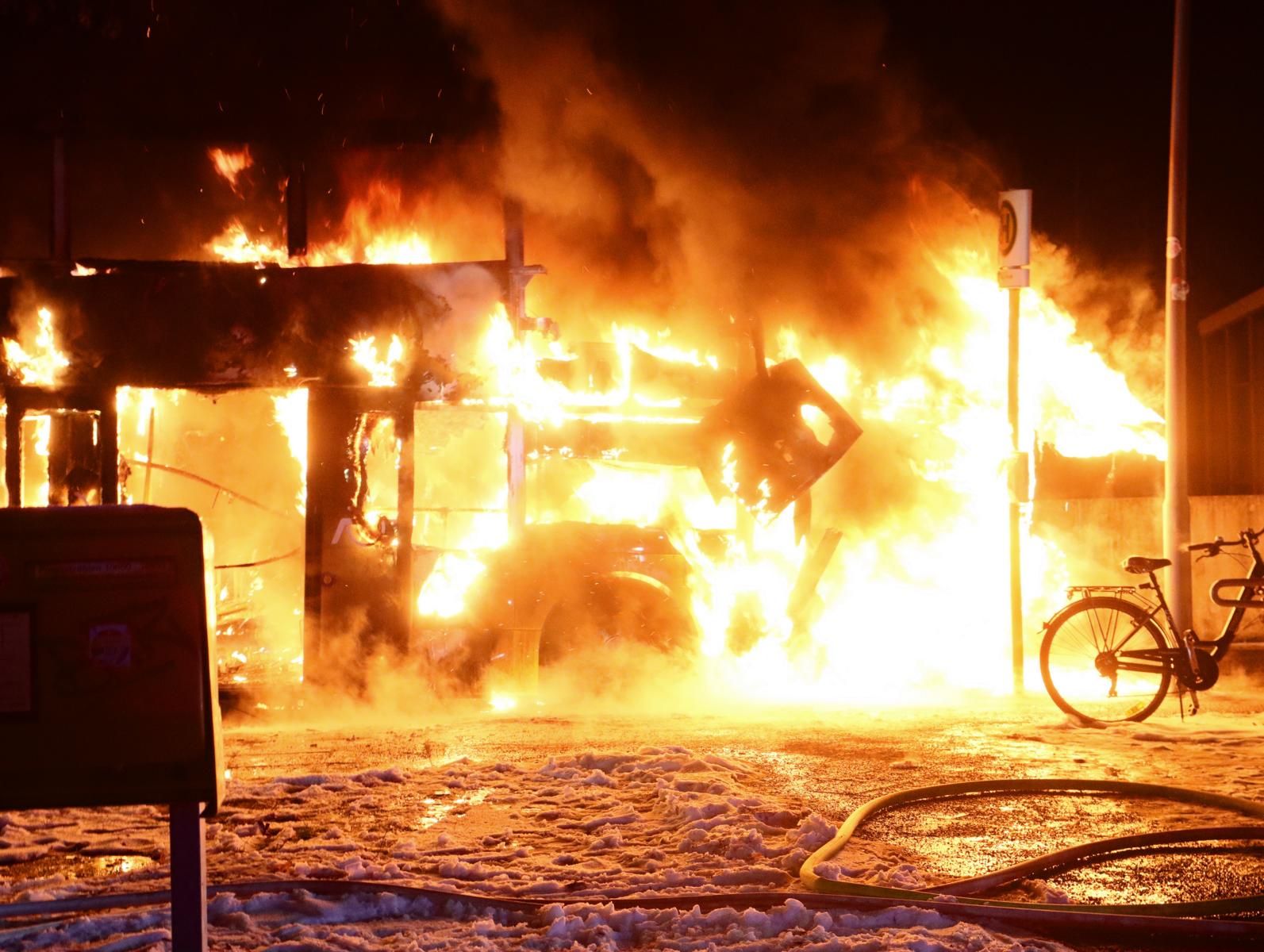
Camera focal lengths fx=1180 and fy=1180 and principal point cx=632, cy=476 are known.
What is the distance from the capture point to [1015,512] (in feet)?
35.8

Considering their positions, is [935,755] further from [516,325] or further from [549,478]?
[516,325]

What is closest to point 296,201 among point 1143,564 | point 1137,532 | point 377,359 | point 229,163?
point 229,163

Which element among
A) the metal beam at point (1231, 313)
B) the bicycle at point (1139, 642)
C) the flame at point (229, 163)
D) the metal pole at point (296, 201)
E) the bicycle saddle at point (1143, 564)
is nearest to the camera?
the bicycle at point (1139, 642)

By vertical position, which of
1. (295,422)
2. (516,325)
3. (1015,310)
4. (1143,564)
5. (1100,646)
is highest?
(1015,310)

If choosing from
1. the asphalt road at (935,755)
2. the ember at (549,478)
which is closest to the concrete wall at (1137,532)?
the asphalt road at (935,755)

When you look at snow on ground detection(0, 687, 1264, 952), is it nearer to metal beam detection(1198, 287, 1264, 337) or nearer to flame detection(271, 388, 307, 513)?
flame detection(271, 388, 307, 513)

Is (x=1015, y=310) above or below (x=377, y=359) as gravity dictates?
above

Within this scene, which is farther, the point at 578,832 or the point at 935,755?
the point at 935,755

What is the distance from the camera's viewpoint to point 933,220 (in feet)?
43.2

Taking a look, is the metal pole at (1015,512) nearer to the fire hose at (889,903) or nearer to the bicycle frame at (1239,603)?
the bicycle frame at (1239,603)

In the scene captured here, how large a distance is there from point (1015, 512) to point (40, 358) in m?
8.85

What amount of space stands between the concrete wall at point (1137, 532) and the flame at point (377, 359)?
27.3 ft

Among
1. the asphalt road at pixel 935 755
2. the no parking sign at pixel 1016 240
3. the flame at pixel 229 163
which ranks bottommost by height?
the asphalt road at pixel 935 755

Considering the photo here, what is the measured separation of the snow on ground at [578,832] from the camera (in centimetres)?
399
